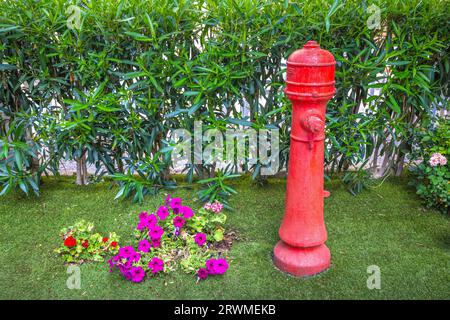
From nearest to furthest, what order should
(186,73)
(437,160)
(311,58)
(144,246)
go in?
(311,58) → (144,246) → (186,73) → (437,160)

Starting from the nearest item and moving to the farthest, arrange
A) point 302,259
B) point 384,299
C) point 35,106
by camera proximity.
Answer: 1. point 384,299
2. point 302,259
3. point 35,106

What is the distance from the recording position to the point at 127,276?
2.90 m

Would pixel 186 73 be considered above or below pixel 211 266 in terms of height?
above

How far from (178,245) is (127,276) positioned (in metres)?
0.43

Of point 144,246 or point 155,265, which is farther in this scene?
point 144,246

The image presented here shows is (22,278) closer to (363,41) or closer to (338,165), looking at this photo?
(338,165)

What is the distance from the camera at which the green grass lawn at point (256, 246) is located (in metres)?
2.83

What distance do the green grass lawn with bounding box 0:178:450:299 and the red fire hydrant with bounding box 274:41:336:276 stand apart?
0.12 metres

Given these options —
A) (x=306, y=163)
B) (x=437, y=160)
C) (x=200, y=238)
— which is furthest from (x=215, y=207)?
(x=437, y=160)

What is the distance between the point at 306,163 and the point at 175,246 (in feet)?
3.60

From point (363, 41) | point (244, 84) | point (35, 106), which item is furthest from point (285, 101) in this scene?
point (35, 106)

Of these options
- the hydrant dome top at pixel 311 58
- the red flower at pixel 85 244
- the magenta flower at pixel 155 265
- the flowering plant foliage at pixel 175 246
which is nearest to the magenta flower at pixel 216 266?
the flowering plant foliage at pixel 175 246

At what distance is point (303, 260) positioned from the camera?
9.62 feet

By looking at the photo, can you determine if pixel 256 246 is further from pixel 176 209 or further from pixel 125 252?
pixel 125 252
